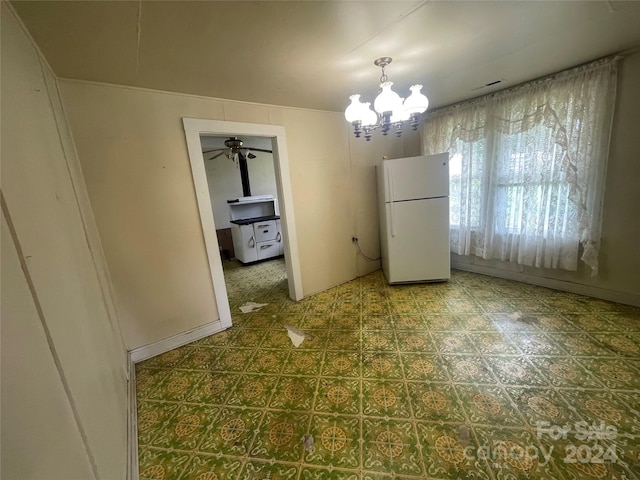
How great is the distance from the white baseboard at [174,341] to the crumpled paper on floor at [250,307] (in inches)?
15.5

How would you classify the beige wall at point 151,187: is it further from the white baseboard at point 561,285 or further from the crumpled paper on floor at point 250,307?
the white baseboard at point 561,285

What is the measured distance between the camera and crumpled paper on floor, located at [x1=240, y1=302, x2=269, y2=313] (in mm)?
2773

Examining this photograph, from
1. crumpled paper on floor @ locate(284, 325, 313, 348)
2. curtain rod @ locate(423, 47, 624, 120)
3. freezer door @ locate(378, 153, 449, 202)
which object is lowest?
crumpled paper on floor @ locate(284, 325, 313, 348)

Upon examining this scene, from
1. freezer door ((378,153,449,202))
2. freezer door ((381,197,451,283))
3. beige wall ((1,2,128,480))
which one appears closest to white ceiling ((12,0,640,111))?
beige wall ((1,2,128,480))

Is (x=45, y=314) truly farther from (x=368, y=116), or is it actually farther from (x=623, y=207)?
(x=623, y=207)

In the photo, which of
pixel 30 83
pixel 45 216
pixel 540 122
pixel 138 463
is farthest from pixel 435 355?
pixel 30 83

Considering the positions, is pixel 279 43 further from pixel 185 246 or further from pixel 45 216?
pixel 185 246

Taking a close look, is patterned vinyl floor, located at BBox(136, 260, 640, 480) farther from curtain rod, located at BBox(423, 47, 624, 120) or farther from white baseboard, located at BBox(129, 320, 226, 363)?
curtain rod, located at BBox(423, 47, 624, 120)

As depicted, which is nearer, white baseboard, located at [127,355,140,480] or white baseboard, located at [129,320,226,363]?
white baseboard, located at [127,355,140,480]

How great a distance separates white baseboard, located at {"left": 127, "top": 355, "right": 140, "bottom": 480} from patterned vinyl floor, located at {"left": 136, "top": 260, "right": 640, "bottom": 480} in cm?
3

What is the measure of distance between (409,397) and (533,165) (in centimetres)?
263

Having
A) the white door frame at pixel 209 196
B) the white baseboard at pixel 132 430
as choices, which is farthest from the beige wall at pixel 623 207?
the white baseboard at pixel 132 430

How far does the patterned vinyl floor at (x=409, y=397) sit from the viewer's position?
114cm

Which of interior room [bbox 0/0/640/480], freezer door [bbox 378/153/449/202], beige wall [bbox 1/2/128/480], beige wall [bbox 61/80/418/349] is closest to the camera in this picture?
beige wall [bbox 1/2/128/480]
